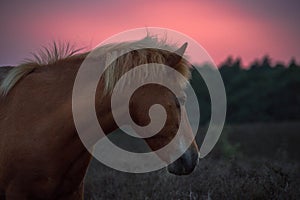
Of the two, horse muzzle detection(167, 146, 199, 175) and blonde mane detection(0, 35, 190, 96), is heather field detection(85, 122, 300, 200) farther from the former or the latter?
blonde mane detection(0, 35, 190, 96)

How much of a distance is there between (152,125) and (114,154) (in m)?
3.96

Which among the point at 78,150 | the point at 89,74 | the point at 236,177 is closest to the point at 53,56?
the point at 89,74

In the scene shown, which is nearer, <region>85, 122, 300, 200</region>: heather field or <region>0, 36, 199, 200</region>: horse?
<region>0, 36, 199, 200</region>: horse

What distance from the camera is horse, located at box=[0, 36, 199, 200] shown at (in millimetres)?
3584

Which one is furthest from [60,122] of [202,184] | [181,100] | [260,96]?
[260,96]

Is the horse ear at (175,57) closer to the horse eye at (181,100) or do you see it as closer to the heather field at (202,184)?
the horse eye at (181,100)

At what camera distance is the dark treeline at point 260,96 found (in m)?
28.8

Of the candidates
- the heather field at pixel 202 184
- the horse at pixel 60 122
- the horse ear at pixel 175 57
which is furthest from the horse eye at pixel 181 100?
the heather field at pixel 202 184

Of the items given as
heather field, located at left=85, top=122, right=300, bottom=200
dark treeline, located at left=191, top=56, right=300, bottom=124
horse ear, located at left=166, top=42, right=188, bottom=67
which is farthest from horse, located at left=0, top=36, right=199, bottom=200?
dark treeline, located at left=191, top=56, right=300, bottom=124

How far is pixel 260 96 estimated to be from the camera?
31.4 meters

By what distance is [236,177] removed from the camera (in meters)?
6.28

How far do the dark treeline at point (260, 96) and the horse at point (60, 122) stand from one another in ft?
73.3

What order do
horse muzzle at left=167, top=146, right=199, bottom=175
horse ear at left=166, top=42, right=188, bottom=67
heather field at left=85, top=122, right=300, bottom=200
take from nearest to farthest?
horse muzzle at left=167, top=146, right=199, bottom=175
horse ear at left=166, top=42, right=188, bottom=67
heather field at left=85, top=122, right=300, bottom=200

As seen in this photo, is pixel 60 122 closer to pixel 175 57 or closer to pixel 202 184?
pixel 175 57
